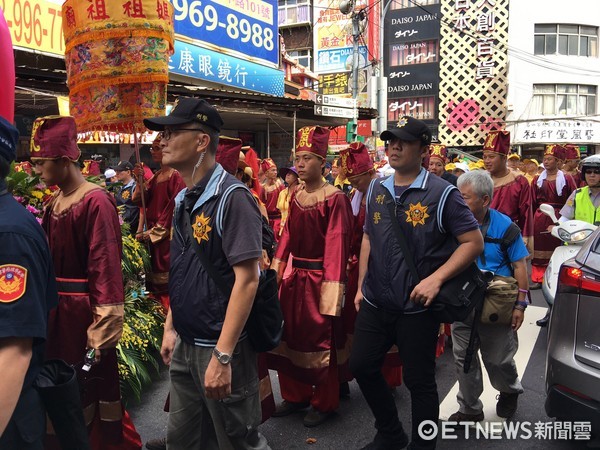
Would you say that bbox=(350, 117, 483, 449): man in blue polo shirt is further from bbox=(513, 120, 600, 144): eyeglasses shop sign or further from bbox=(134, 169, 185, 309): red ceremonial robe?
bbox=(513, 120, 600, 144): eyeglasses shop sign

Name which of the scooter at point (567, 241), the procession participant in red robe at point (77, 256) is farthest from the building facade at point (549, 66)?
the procession participant in red robe at point (77, 256)

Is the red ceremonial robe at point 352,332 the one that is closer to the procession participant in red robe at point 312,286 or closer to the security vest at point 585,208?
the procession participant in red robe at point 312,286

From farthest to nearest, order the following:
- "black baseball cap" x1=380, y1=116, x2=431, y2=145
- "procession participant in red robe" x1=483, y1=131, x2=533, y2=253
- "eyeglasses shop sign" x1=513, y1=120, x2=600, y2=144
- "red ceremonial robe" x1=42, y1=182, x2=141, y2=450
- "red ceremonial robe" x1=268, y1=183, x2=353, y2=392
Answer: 1. "eyeglasses shop sign" x1=513, y1=120, x2=600, y2=144
2. "procession participant in red robe" x1=483, y1=131, x2=533, y2=253
3. "red ceremonial robe" x1=268, y1=183, x2=353, y2=392
4. "black baseball cap" x1=380, y1=116, x2=431, y2=145
5. "red ceremonial robe" x1=42, y1=182, x2=141, y2=450

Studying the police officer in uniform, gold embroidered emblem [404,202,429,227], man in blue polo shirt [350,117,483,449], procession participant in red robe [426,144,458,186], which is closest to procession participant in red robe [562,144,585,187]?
procession participant in red robe [426,144,458,186]

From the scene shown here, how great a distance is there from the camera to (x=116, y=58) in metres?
4.21

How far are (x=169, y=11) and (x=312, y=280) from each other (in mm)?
2525

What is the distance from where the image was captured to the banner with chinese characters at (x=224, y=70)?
561 inches

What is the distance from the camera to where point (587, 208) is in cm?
595

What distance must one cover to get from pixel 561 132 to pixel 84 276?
30625 millimetres

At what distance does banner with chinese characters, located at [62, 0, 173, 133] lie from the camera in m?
4.18

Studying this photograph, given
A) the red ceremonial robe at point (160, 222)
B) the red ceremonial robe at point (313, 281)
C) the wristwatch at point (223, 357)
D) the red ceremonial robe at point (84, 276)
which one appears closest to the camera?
the wristwatch at point (223, 357)

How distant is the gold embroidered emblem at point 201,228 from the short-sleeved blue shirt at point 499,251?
2.14 meters

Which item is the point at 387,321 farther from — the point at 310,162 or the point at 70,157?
the point at 70,157

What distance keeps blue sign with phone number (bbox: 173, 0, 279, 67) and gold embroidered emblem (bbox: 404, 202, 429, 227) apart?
42.1 ft
